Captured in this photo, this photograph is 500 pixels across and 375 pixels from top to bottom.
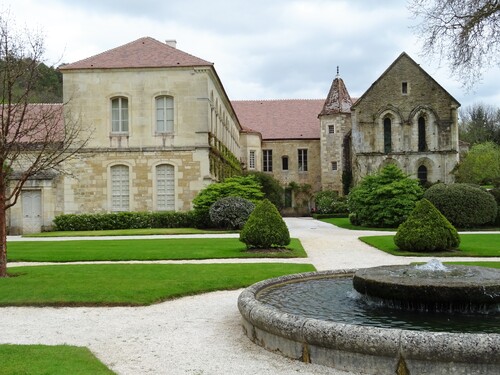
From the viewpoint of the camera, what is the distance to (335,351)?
18.1 ft

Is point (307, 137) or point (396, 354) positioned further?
point (307, 137)

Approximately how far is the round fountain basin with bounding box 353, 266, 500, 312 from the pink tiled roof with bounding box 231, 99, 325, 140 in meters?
43.5

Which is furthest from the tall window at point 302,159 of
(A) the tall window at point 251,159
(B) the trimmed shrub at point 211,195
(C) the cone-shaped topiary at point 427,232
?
(C) the cone-shaped topiary at point 427,232

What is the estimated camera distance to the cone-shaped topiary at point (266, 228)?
647 inches

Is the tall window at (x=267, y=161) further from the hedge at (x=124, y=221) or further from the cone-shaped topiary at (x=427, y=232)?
the cone-shaped topiary at (x=427, y=232)

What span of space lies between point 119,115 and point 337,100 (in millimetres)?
22895

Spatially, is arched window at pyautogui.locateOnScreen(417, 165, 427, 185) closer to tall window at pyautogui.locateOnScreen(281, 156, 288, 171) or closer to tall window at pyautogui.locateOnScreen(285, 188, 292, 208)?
tall window at pyautogui.locateOnScreen(285, 188, 292, 208)

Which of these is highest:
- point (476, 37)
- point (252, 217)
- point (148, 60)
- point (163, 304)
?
point (148, 60)

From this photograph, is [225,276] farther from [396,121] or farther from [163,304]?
[396,121]

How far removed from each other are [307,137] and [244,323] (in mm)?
44332

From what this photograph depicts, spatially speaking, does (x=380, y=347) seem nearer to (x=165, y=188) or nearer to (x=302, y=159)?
(x=165, y=188)

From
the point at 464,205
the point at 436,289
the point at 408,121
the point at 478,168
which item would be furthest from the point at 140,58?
the point at 436,289

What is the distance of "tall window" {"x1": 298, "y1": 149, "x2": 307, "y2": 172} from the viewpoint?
50.3 meters

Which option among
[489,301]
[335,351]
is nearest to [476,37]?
[489,301]
